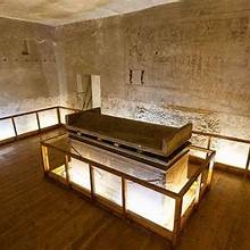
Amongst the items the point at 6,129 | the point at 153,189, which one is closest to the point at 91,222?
the point at 153,189

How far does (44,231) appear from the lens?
8.22ft

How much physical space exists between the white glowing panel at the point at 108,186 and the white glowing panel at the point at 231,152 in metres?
2.17

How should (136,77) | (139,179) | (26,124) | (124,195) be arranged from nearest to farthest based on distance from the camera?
1. (139,179)
2. (124,195)
3. (136,77)
4. (26,124)

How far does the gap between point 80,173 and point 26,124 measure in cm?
320

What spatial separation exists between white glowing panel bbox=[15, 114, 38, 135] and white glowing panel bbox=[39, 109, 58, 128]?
0.69 ft

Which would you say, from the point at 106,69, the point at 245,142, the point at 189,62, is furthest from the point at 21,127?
the point at 245,142

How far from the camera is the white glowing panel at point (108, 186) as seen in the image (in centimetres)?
307

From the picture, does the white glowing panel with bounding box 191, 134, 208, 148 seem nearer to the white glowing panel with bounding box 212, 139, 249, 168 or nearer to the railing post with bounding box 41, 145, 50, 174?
the white glowing panel with bounding box 212, 139, 249, 168

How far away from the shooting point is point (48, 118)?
6.33m

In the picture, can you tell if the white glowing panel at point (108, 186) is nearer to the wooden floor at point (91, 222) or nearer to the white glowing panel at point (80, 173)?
the white glowing panel at point (80, 173)

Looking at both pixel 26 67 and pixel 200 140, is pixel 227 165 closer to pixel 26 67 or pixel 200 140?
pixel 200 140

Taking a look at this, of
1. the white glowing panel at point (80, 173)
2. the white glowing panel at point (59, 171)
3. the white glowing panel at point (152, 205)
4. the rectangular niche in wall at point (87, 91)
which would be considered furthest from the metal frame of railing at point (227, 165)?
the rectangular niche in wall at point (87, 91)

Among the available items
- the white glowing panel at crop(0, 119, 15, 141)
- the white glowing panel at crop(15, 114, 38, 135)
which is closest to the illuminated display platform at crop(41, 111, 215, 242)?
the white glowing panel at crop(0, 119, 15, 141)

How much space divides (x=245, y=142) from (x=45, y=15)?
4997 mm
